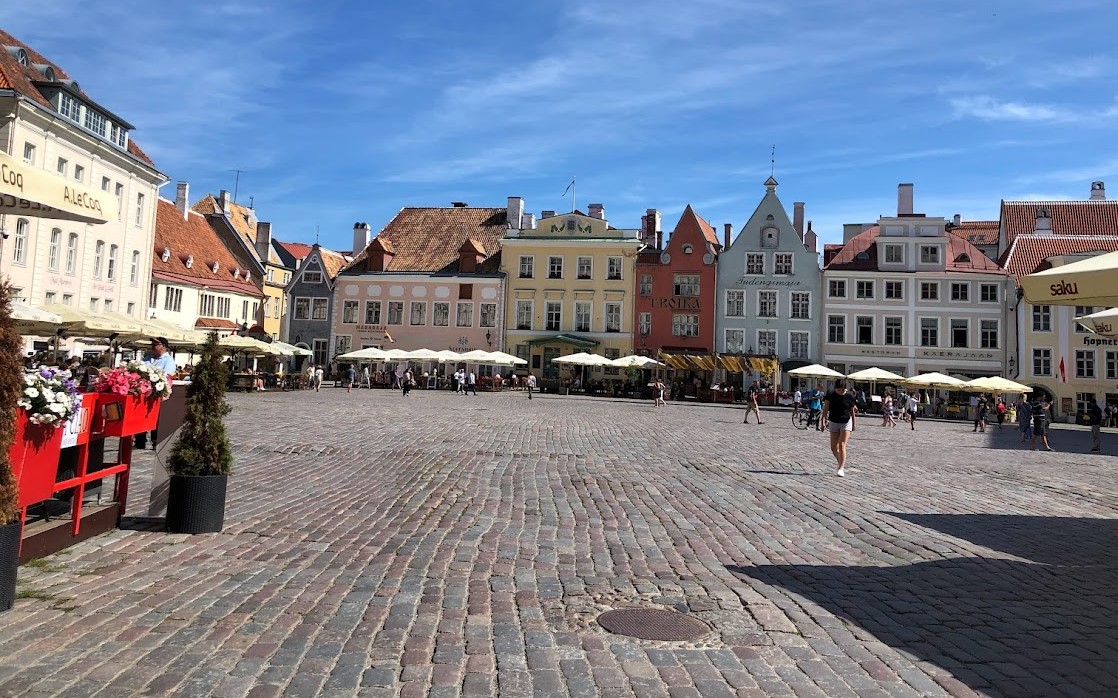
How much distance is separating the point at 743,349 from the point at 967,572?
44.3m

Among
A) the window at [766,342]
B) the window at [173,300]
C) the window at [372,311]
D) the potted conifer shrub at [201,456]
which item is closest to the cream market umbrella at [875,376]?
the window at [766,342]

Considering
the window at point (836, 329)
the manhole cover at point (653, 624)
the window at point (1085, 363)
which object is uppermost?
the window at point (836, 329)

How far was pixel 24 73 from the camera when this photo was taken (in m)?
32.7

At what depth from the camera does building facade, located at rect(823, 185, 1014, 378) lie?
47281 millimetres

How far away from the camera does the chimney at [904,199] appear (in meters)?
50.9

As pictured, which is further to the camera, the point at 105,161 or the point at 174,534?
the point at 105,161

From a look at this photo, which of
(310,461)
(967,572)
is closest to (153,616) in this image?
(967,572)

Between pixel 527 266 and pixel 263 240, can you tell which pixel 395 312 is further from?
pixel 263 240

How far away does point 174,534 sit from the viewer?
6.83 meters

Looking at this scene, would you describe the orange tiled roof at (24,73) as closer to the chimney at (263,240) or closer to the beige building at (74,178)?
the beige building at (74,178)

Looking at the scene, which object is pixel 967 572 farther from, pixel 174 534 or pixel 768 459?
pixel 768 459

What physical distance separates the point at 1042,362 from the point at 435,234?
38793 mm

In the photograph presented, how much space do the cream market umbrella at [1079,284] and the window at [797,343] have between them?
4315 centimetres

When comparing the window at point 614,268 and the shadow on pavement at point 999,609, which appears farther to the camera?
the window at point 614,268
